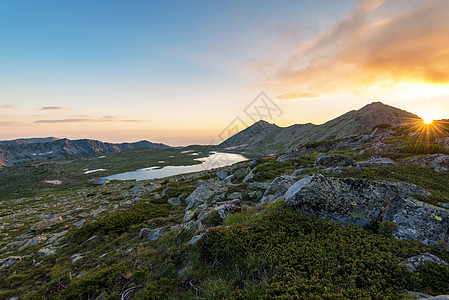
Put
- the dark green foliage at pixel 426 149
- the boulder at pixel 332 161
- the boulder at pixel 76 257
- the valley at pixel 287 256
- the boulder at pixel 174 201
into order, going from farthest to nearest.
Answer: the boulder at pixel 332 161 → the dark green foliage at pixel 426 149 → the boulder at pixel 174 201 → the boulder at pixel 76 257 → the valley at pixel 287 256

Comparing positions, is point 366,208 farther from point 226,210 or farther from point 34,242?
point 34,242

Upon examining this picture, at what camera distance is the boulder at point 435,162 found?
15.6 metres

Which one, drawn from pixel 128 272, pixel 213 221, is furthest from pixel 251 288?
pixel 128 272

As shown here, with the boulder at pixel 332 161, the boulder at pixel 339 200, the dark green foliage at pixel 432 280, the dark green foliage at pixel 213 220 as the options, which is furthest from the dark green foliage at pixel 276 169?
the dark green foliage at pixel 432 280

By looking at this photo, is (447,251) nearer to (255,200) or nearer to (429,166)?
(255,200)

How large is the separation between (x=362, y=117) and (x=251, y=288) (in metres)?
192

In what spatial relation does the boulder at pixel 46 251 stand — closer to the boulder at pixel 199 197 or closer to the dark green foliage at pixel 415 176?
the boulder at pixel 199 197

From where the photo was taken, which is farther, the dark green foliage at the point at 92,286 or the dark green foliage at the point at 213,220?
the dark green foliage at the point at 213,220

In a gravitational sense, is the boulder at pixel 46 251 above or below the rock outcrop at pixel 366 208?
below

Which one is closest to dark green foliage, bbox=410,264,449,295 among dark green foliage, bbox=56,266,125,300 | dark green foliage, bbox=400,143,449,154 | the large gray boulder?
dark green foliage, bbox=56,266,125,300

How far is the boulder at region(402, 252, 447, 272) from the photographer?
494 centimetres

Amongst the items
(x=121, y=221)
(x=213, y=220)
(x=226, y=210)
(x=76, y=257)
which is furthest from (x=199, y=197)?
(x=76, y=257)

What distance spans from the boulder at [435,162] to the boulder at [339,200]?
523 inches

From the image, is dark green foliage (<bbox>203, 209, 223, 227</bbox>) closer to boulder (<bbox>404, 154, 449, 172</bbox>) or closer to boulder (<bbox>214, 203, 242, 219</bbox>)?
boulder (<bbox>214, 203, 242, 219</bbox>)
